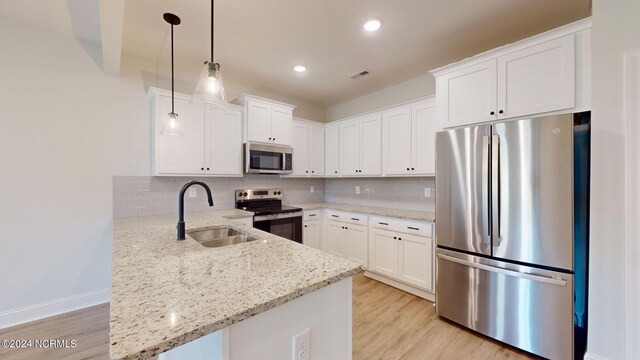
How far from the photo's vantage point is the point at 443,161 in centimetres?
231

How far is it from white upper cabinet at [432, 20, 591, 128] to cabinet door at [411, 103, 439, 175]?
1.51 ft

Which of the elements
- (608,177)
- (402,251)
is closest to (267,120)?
(402,251)

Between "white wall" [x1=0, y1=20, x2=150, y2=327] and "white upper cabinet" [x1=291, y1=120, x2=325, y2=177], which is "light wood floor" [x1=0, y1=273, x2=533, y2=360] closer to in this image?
"white wall" [x1=0, y1=20, x2=150, y2=327]

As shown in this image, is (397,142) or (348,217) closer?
(397,142)

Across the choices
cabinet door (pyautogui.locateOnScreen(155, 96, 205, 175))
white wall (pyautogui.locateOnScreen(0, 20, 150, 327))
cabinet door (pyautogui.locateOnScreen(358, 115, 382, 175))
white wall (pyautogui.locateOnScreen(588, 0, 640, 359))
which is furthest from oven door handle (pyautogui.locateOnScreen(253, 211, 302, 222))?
white wall (pyautogui.locateOnScreen(588, 0, 640, 359))

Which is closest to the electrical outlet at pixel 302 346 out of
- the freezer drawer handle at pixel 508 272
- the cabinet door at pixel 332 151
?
the freezer drawer handle at pixel 508 272

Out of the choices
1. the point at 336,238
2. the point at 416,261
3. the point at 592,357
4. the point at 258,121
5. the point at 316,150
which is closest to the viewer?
the point at 592,357

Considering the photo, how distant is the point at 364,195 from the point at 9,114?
4.09 m

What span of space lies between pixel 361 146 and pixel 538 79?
2.11 m

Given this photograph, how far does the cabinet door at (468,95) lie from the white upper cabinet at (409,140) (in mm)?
468

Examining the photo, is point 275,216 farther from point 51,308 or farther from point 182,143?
point 51,308

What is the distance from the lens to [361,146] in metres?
3.72

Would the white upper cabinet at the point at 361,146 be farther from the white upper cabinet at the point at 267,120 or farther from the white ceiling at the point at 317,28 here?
the white upper cabinet at the point at 267,120

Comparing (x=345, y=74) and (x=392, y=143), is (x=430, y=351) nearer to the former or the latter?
(x=392, y=143)
